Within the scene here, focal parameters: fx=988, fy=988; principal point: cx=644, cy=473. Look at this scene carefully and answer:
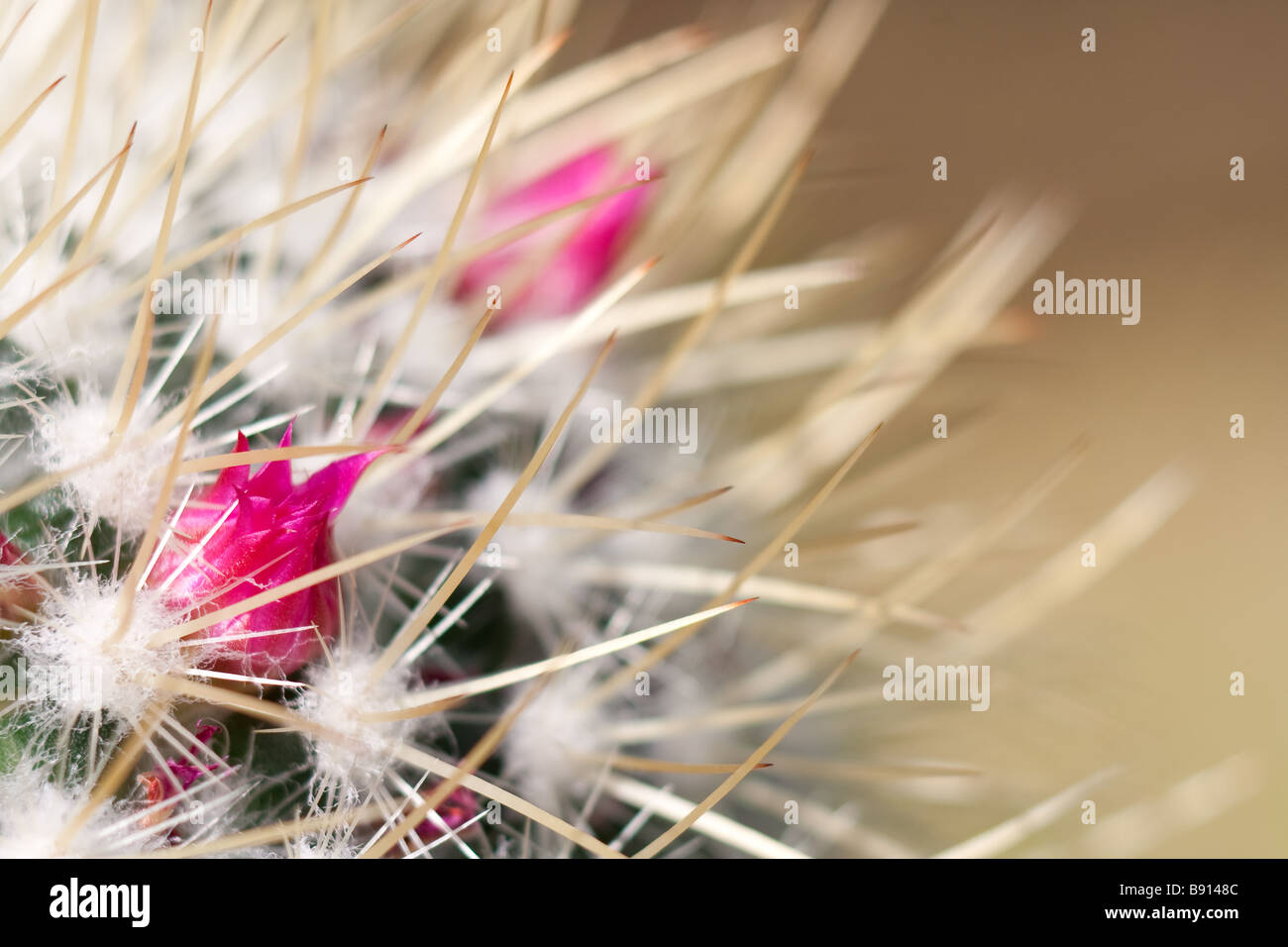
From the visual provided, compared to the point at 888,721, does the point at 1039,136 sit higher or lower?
higher

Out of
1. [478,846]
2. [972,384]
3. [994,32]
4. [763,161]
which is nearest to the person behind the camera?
[478,846]

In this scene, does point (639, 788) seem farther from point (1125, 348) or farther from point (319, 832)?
point (1125, 348)

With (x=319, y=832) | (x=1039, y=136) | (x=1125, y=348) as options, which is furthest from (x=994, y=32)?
(x=319, y=832)

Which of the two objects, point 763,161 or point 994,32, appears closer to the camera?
point 763,161

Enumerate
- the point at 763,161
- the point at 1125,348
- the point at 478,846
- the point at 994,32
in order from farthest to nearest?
the point at 1125,348 < the point at 994,32 < the point at 763,161 < the point at 478,846

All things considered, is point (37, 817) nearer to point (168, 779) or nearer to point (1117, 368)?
point (168, 779)

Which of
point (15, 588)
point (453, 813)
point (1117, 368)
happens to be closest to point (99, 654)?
point (15, 588)

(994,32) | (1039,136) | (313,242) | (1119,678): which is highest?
(994,32)

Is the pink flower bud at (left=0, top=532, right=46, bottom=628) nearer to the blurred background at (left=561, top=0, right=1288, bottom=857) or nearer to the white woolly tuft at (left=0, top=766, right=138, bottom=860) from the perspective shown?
the white woolly tuft at (left=0, top=766, right=138, bottom=860)
